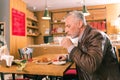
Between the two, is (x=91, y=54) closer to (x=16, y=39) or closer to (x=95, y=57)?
(x=95, y=57)

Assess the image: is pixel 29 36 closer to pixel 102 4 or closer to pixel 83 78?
pixel 102 4

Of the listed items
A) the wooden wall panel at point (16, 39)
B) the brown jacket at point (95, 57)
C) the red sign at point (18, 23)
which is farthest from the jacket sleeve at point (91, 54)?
the red sign at point (18, 23)

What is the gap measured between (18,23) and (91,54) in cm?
530

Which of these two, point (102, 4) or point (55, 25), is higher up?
point (102, 4)

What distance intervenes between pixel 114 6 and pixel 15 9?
418 cm

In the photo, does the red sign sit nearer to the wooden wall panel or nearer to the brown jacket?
the wooden wall panel

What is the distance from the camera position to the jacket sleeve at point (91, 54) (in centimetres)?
125

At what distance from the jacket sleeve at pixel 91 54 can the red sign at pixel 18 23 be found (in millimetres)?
4776

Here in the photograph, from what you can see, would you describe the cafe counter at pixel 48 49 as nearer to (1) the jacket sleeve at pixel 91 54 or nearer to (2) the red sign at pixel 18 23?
(2) the red sign at pixel 18 23

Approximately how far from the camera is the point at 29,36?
7984 mm

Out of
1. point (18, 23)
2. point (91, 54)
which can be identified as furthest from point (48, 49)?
point (91, 54)

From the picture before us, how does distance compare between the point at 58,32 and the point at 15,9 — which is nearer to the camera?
the point at 15,9

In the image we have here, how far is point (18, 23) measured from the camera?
620cm

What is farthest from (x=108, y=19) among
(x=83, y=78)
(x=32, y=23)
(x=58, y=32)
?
(x=83, y=78)
